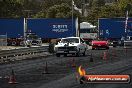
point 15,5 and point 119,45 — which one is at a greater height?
point 15,5

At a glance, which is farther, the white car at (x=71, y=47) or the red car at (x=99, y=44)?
the red car at (x=99, y=44)

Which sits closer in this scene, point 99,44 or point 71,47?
point 71,47

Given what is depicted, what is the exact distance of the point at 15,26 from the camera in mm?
67688

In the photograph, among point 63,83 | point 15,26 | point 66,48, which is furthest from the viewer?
point 15,26

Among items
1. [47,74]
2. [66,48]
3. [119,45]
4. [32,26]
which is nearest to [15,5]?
[32,26]

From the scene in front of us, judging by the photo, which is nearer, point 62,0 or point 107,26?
point 107,26

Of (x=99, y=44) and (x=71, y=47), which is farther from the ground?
(x=71, y=47)

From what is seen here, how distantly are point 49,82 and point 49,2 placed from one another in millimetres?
136203

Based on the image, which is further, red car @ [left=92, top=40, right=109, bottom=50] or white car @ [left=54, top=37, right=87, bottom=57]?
red car @ [left=92, top=40, right=109, bottom=50]

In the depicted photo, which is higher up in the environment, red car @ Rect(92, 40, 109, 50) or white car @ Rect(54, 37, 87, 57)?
white car @ Rect(54, 37, 87, 57)

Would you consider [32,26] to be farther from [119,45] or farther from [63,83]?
[63,83]

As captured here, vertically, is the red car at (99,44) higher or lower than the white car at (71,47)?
lower

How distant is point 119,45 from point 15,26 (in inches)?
573

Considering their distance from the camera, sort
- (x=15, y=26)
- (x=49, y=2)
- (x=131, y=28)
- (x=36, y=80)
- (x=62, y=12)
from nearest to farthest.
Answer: (x=36, y=80) < (x=131, y=28) < (x=15, y=26) < (x=62, y=12) < (x=49, y=2)
